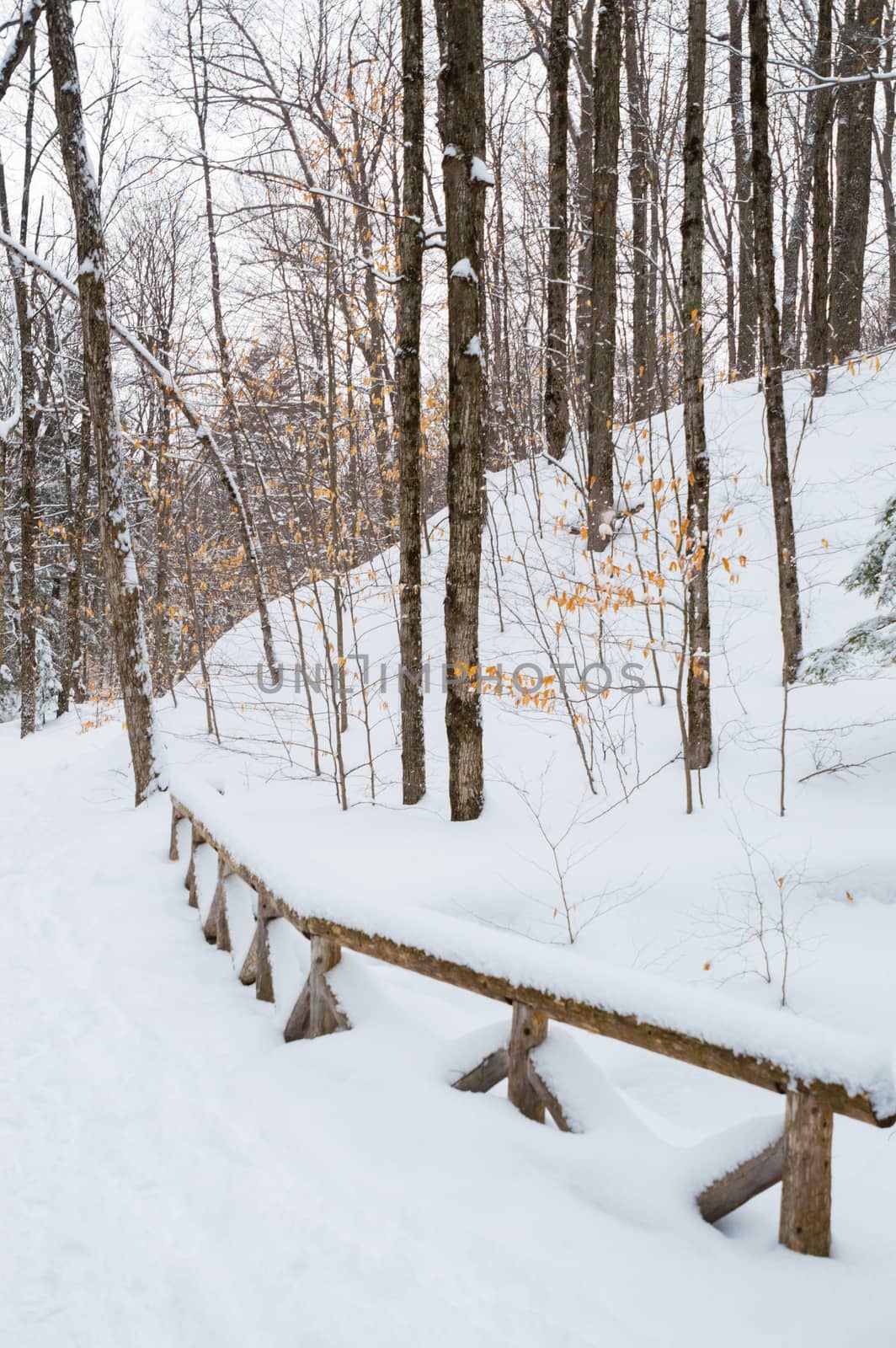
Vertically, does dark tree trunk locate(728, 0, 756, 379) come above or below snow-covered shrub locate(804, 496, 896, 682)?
above

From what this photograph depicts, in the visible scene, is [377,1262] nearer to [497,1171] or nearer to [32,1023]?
[497,1171]

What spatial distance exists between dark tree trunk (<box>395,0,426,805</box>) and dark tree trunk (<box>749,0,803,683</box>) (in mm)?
3157

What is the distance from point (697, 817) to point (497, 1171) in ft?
14.2

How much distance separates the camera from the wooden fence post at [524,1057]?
117 inches

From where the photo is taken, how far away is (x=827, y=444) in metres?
12.8

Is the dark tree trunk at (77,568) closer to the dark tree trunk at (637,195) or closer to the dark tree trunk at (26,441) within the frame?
the dark tree trunk at (26,441)

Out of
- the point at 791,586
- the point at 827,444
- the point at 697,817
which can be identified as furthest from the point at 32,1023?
the point at 827,444

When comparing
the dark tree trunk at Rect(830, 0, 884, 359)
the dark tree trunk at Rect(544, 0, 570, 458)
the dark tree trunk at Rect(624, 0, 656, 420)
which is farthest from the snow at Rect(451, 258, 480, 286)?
the dark tree trunk at Rect(830, 0, 884, 359)

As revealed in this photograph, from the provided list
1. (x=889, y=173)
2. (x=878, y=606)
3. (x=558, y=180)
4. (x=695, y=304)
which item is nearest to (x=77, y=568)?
(x=558, y=180)

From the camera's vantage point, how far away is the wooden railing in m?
2.17

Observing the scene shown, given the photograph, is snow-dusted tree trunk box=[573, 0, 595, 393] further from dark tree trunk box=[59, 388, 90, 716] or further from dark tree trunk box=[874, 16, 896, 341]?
dark tree trunk box=[59, 388, 90, 716]

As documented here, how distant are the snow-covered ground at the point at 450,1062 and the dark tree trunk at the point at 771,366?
855 millimetres

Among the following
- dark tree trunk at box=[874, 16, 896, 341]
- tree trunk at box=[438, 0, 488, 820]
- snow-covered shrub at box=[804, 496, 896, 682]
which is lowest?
snow-covered shrub at box=[804, 496, 896, 682]

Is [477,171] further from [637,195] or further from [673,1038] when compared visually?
[637,195]
